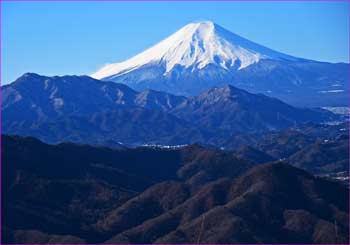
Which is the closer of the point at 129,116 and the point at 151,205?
the point at 151,205

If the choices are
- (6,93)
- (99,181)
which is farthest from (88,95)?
(99,181)

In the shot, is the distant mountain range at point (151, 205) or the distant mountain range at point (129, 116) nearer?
the distant mountain range at point (151, 205)

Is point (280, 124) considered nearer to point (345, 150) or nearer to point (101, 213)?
point (345, 150)

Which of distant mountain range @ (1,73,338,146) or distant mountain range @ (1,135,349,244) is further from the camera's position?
distant mountain range @ (1,73,338,146)

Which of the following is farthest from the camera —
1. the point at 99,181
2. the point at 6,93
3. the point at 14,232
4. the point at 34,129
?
the point at 6,93
